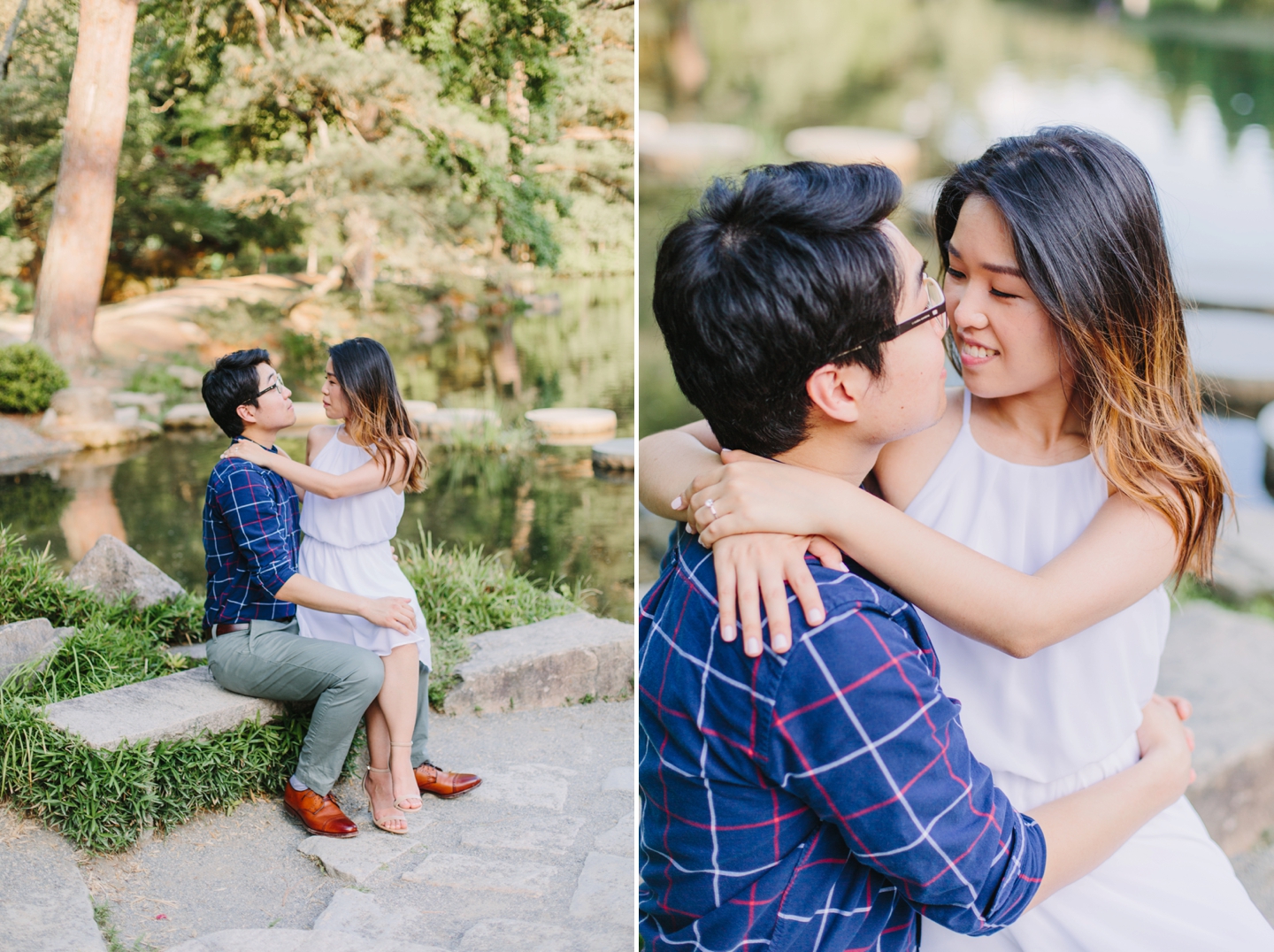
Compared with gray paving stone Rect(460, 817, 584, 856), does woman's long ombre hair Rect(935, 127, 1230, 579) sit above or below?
above

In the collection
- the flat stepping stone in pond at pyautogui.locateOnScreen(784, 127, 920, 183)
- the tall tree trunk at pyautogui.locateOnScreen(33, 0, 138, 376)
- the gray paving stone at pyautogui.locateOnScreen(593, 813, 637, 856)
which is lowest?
the gray paving stone at pyautogui.locateOnScreen(593, 813, 637, 856)

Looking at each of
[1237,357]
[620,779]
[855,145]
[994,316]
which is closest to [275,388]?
[620,779]

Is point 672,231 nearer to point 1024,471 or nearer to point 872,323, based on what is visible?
point 872,323

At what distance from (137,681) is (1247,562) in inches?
128

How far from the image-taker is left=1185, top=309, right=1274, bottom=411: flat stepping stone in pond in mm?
5086

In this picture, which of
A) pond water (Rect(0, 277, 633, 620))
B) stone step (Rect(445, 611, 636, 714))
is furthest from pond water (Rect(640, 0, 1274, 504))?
stone step (Rect(445, 611, 636, 714))

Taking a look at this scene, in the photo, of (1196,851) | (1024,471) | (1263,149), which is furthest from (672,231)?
(1263,149)

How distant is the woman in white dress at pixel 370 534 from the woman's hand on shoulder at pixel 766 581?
1182mm

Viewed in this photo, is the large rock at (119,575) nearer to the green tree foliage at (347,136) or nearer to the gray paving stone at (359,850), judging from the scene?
the green tree foliage at (347,136)

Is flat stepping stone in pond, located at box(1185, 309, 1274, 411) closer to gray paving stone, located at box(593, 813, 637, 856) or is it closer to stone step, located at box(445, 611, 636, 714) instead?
stone step, located at box(445, 611, 636, 714)

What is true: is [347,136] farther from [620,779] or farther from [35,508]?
[620,779]

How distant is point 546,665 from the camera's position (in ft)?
7.55

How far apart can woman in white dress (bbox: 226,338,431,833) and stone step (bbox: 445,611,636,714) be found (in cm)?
31

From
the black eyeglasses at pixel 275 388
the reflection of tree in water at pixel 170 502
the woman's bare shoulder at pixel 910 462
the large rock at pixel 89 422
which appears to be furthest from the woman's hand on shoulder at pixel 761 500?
the large rock at pixel 89 422
